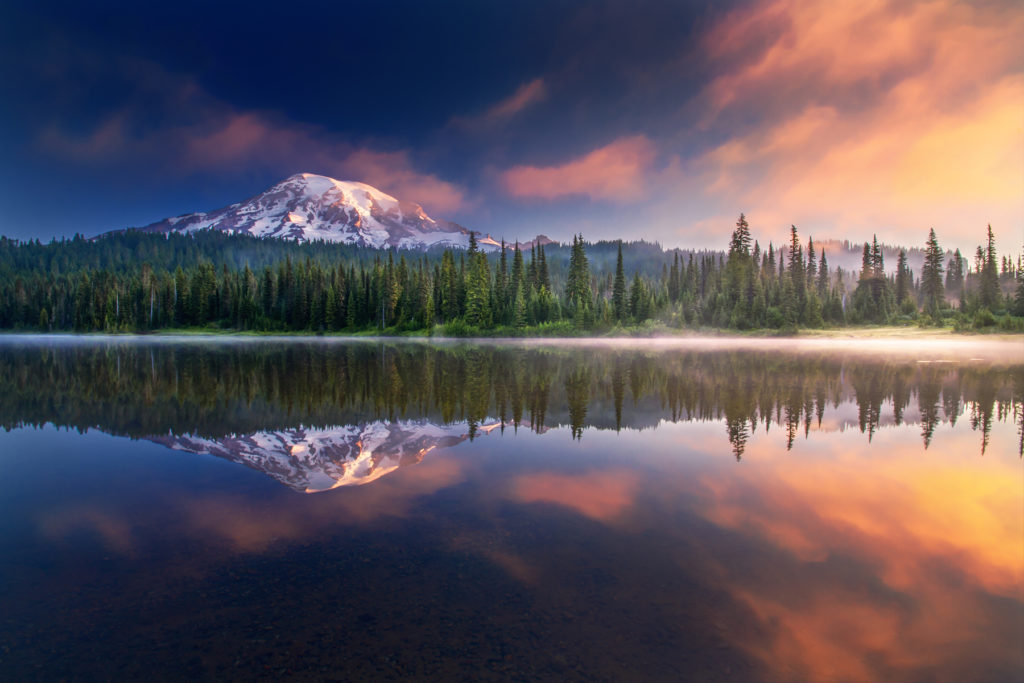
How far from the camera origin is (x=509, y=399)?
1825 cm

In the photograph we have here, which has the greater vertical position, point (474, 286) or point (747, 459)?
point (474, 286)

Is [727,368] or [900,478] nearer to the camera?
[900,478]

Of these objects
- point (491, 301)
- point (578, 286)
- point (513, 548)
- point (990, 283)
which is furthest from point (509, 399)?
point (990, 283)

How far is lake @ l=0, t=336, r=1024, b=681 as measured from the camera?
4.44 m

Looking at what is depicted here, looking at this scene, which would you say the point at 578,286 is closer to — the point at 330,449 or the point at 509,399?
the point at 509,399

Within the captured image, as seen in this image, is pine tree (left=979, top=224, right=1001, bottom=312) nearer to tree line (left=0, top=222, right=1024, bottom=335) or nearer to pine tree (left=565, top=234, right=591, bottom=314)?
tree line (left=0, top=222, right=1024, bottom=335)

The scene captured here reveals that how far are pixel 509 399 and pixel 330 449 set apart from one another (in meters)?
8.01

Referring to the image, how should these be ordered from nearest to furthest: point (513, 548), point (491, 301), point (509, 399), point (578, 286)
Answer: point (513, 548), point (509, 399), point (491, 301), point (578, 286)

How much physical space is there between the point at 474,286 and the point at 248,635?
287ft

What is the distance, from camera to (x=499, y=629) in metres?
4.74

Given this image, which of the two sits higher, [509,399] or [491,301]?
[491,301]

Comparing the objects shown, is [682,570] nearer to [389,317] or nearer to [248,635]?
[248,635]

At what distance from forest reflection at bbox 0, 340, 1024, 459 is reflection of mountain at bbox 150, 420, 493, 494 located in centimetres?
69

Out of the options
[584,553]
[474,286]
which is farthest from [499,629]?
[474,286]
